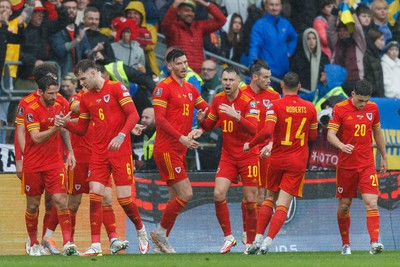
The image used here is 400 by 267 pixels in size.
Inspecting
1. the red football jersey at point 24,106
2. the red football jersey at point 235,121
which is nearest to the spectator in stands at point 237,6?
the red football jersey at point 235,121

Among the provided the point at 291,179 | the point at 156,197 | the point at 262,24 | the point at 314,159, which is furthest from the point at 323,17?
the point at 291,179

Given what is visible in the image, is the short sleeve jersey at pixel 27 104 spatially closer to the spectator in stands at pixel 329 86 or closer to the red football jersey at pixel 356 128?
the red football jersey at pixel 356 128

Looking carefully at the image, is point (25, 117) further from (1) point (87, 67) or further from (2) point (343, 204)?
(2) point (343, 204)

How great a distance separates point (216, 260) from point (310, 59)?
9.80 m

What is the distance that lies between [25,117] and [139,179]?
307cm

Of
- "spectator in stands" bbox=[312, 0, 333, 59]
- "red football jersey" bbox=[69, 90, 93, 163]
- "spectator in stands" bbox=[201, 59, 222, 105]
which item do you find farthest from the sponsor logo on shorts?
"spectator in stands" bbox=[312, 0, 333, 59]

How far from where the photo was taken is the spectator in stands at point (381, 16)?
27531mm

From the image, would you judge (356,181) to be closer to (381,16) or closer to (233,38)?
(233,38)

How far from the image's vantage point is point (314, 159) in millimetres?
22516

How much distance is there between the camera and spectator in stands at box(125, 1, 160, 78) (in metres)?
24.8

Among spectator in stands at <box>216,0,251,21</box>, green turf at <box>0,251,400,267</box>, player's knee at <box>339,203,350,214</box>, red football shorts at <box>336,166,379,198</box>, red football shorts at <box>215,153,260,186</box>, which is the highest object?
spectator in stands at <box>216,0,251,21</box>

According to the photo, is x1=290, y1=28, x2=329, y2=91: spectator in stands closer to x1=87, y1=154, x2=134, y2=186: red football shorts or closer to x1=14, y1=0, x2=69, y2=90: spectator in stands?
x1=14, y1=0, x2=69, y2=90: spectator in stands

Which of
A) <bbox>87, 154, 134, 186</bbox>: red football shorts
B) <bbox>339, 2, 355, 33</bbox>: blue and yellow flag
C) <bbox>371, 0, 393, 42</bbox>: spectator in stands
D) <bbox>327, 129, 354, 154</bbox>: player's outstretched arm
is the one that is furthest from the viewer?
<bbox>371, 0, 393, 42</bbox>: spectator in stands

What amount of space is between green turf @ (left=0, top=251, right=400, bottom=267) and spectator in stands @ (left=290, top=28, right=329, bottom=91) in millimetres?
7828
